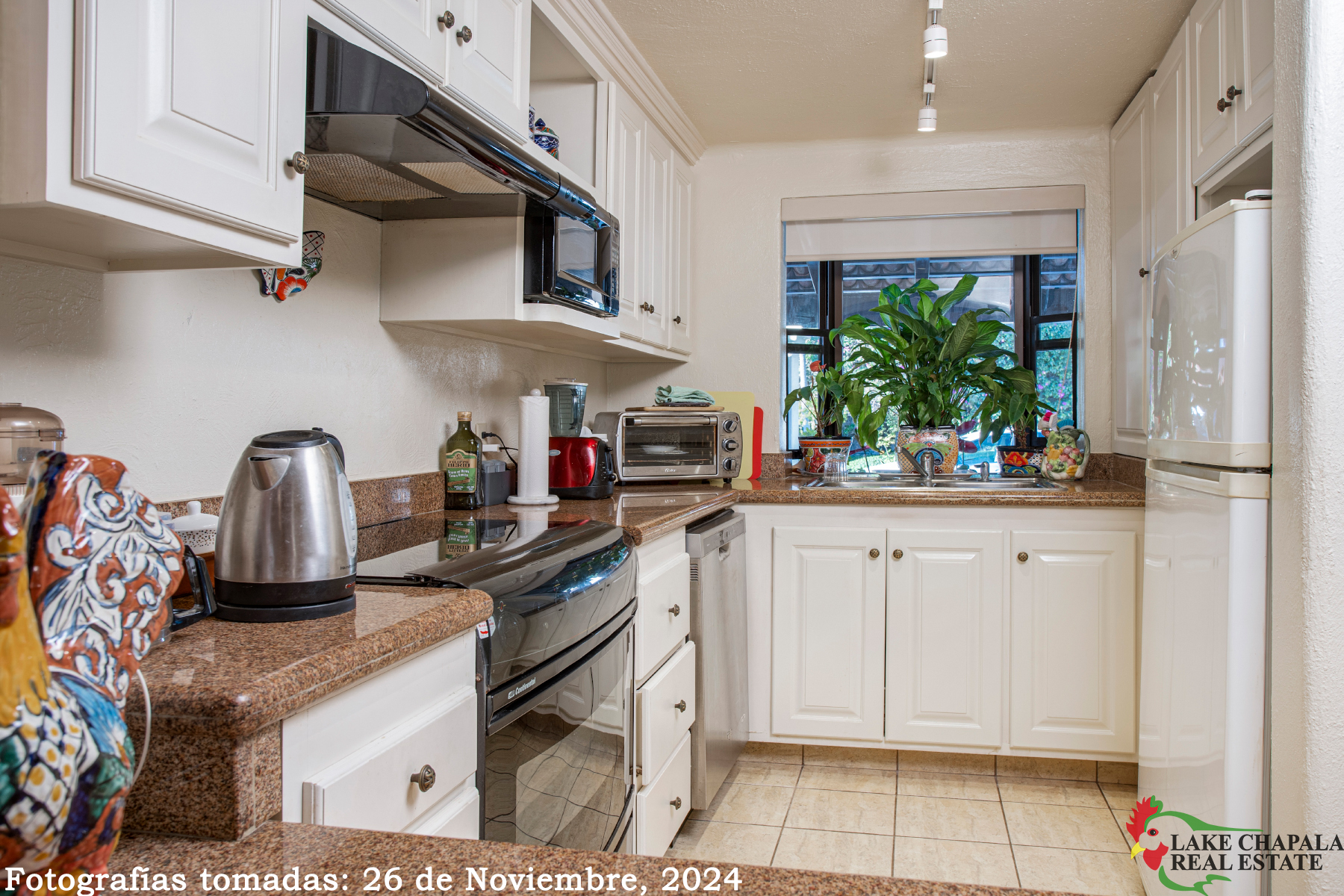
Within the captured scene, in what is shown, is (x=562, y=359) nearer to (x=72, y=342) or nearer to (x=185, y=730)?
(x=72, y=342)

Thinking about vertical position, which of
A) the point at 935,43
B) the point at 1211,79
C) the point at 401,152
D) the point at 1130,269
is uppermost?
the point at 935,43

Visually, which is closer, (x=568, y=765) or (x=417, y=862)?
(x=417, y=862)

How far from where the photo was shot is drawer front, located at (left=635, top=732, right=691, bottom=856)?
180cm

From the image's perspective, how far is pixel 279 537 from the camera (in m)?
0.91

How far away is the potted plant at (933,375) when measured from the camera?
3.14 m

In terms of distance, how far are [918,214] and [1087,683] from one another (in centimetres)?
186

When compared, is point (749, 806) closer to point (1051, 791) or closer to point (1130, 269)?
point (1051, 791)

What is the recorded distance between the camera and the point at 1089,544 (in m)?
2.50

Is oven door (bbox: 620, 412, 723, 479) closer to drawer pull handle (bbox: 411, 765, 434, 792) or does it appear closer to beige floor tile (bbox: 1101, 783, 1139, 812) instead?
beige floor tile (bbox: 1101, 783, 1139, 812)

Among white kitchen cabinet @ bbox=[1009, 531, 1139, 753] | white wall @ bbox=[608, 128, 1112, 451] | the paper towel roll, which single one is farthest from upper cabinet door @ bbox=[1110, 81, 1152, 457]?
the paper towel roll

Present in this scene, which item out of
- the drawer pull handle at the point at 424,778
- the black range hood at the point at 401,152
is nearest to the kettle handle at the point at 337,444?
the drawer pull handle at the point at 424,778

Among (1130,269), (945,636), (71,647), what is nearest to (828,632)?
(945,636)

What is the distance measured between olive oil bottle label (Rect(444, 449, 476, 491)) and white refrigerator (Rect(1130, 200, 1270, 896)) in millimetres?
1616

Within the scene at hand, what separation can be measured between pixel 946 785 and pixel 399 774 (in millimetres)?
2155
